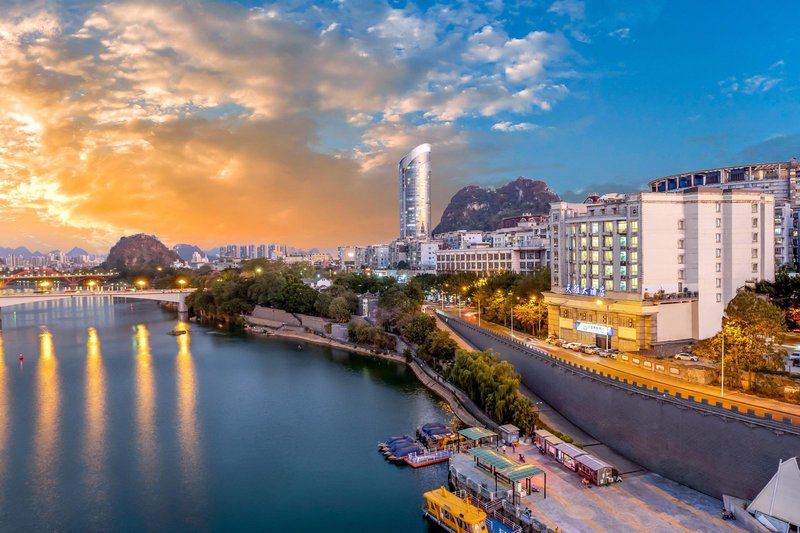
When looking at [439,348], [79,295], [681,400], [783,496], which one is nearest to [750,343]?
[681,400]

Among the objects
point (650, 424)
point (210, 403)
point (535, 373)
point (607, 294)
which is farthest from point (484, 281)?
point (650, 424)

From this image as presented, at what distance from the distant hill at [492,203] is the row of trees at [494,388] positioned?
64.7m

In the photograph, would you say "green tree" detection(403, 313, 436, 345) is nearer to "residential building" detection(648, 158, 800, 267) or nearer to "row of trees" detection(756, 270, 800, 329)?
"row of trees" detection(756, 270, 800, 329)

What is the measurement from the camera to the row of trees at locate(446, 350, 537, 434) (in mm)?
11561

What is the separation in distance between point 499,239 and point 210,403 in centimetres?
3123

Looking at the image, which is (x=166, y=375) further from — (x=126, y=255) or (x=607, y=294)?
(x=126, y=255)

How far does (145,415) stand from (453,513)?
986cm

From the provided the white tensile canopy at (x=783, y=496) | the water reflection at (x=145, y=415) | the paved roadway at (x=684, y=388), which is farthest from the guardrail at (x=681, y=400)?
the water reflection at (x=145, y=415)

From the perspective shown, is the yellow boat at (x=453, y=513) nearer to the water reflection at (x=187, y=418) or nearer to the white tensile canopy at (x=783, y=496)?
the white tensile canopy at (x=783, y=496)

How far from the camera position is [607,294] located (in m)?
16.2

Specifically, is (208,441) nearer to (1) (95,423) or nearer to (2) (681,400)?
(1) (95,423)

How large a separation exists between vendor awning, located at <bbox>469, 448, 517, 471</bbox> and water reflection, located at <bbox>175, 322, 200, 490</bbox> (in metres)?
→ 5.52

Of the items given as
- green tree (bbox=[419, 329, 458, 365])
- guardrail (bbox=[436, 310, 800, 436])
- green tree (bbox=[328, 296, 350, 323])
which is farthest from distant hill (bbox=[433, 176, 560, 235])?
guardrail (bbox=[436, 310, 800, 436])

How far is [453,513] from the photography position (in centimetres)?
848
